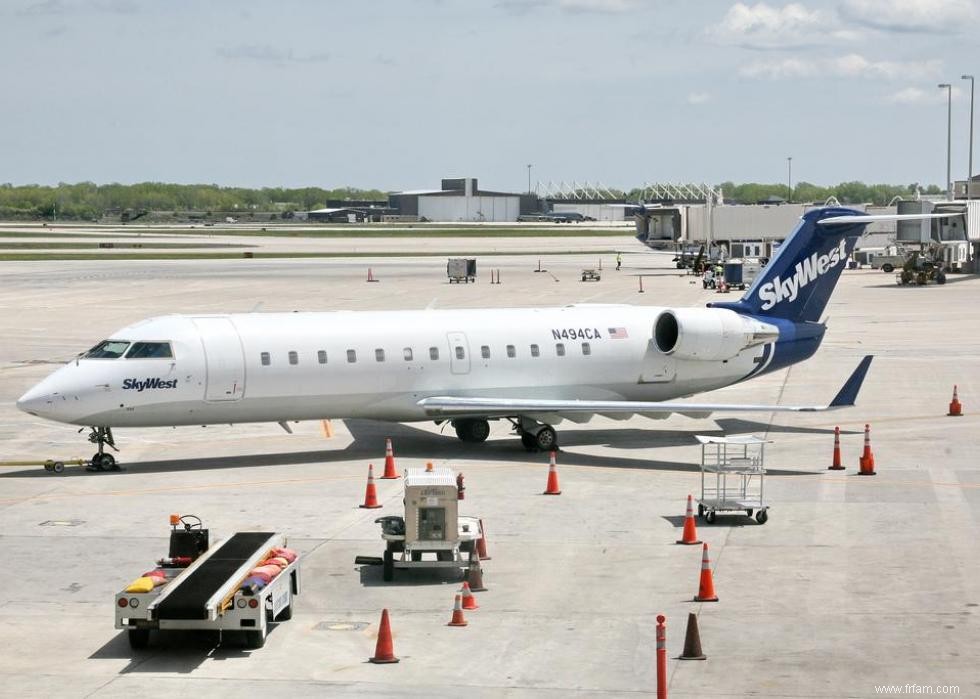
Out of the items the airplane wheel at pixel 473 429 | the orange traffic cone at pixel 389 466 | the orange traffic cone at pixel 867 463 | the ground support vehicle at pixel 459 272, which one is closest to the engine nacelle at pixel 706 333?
the airplane wheel at pixel 473 429

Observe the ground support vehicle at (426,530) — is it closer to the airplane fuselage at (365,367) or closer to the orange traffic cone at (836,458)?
the airplane fuselage at (365,367)

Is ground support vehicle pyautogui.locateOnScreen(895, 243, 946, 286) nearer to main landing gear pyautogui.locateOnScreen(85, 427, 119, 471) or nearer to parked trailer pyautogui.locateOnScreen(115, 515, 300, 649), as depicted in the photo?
main landing gear pyautogui.locateOnScreen(85, 427, 119, 471)

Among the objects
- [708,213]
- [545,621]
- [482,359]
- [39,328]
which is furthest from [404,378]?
[708,213]

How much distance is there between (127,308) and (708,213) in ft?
142

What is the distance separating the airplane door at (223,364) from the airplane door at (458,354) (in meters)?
4.19

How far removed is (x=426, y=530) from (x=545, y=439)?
9.50m

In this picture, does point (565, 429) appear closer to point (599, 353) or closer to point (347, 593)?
point (599, 353)

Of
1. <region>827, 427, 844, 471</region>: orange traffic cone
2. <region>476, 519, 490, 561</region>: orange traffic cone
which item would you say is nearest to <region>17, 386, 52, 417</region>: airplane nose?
<region>476, 519, 490, 561</region>: orange traffic cone

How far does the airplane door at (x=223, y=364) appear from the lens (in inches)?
1057

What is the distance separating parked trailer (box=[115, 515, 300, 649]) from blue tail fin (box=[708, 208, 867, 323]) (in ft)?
54.2

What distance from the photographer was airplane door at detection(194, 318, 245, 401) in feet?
88.1

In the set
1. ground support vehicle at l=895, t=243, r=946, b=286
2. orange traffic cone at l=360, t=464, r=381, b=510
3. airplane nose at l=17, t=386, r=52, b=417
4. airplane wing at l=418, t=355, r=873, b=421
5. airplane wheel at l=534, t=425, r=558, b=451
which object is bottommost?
orange traffic cone at l=360, t=464, r=381, b=510

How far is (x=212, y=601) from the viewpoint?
1578cm

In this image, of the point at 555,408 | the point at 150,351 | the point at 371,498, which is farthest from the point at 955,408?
the point at 150,351
